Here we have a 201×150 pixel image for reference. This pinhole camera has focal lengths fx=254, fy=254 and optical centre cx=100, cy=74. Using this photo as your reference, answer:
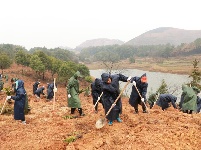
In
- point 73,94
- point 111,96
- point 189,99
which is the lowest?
point 189,99

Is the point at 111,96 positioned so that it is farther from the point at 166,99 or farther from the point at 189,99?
the point at 166,99

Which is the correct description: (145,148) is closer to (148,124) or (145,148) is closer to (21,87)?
(148,124)

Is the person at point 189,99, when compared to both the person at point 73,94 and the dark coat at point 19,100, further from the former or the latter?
the dark coat at point 19,100

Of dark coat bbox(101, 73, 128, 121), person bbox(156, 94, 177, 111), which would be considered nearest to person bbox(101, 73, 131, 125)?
dark coat bbox(101, 73, 128, 121)

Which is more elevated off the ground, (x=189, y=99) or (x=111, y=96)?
(x=111, y=96)

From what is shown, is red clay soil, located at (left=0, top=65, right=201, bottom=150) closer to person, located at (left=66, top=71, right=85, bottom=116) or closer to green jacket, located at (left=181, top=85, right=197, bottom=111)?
person, located at (left=66, top=71, right=85, bottom=116)

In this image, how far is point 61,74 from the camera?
102ft

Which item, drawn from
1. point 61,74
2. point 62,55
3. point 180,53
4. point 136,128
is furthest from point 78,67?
point 180,53

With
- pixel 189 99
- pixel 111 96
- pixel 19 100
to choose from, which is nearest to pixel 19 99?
pixel 19 100

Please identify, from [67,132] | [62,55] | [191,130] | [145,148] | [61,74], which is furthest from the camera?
[62,55]

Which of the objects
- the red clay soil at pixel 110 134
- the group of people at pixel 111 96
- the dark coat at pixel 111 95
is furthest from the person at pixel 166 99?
the dark coat at pixel 111 95

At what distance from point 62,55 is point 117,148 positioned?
2459 inches

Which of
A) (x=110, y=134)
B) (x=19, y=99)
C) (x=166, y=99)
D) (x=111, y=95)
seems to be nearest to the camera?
(x=110, y=134)

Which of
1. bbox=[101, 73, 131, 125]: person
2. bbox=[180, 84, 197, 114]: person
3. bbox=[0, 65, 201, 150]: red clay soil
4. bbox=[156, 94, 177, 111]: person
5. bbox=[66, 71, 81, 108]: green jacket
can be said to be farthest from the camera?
bbox=[156, 94, 177, 111]: person
